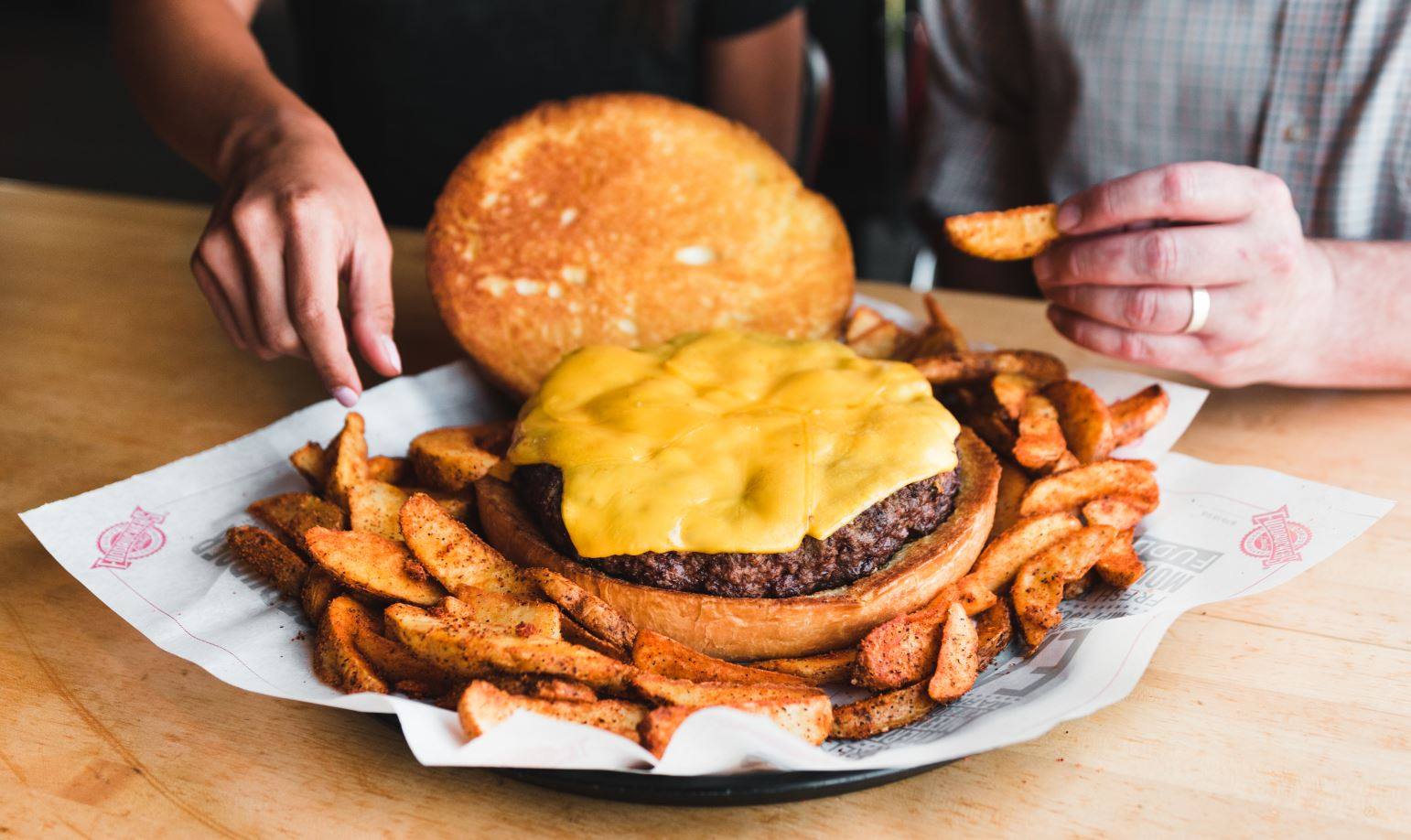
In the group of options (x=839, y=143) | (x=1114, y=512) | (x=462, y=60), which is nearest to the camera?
(x=1114, y=512)

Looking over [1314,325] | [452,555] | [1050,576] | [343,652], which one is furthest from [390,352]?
[1314,325]

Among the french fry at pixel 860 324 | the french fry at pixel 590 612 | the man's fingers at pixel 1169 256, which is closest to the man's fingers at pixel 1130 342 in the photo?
the man's fingers at pixel 1169 256

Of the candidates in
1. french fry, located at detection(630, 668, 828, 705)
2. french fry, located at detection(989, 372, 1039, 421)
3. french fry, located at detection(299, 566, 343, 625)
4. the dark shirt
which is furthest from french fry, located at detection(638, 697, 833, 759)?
the dark shirt

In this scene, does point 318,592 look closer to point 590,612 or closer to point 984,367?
point 590,612

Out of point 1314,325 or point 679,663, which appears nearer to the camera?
point 679,663

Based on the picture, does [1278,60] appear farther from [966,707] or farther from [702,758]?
[702,758]

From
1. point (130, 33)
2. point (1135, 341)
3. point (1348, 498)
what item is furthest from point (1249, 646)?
point (130, 33)

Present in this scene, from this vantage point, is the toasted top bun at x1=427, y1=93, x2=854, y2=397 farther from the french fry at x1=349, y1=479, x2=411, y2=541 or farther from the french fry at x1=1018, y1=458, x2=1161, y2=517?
the french fry at x1=1018, y1=458, x2=1161, y2=517
